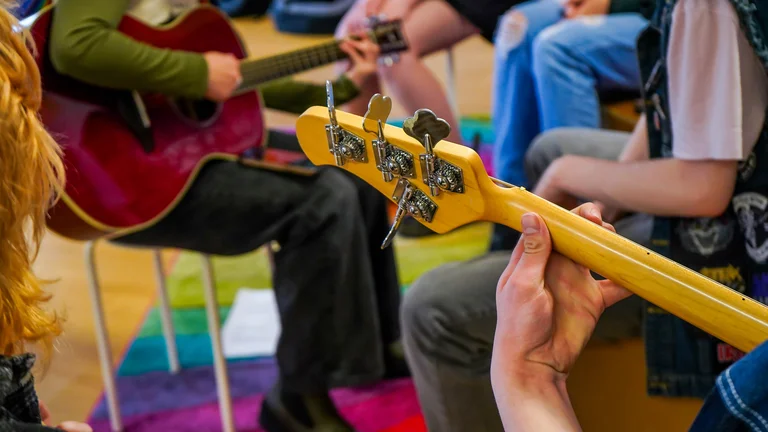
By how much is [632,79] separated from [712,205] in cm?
104

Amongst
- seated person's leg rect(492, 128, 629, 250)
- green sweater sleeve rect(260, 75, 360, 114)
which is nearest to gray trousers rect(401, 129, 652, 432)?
seated person's leg rect(492, 128, 629, 250)

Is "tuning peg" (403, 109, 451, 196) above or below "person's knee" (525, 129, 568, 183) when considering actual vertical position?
above

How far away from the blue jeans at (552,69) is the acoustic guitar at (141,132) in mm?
694

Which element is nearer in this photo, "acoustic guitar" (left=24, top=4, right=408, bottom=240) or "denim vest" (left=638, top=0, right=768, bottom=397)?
"denim vest" (left=638, top=0, right=768, bottom=397)

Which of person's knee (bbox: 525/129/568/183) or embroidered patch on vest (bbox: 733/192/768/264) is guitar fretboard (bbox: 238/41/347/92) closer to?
person's knee (bbox: 525/129/568/183)

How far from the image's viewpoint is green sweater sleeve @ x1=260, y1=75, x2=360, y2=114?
69.3 inches

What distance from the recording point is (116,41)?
1435mm

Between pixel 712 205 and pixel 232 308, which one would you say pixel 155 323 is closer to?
pixel 232 308

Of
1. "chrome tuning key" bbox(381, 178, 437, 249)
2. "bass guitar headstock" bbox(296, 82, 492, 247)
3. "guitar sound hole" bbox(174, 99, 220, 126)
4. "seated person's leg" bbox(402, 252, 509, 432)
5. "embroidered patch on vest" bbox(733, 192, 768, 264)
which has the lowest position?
"seated person's leg" bbox(402, 252, 509, 432)

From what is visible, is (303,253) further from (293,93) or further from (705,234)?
(705,234)

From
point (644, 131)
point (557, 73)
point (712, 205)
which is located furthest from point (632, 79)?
point (712, 205)

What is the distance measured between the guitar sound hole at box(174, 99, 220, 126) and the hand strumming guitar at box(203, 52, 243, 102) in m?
0.04

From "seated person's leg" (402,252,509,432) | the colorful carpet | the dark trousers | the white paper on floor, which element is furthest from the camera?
the white paper on floor

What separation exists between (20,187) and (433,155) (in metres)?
0.40
